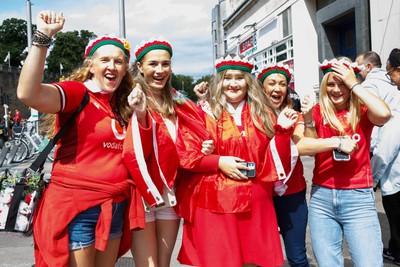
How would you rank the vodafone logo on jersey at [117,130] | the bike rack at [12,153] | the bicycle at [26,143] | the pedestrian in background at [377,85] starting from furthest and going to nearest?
the bicycle at [26,143] → the bike rack at [12,153] → the pedestrian in background at [377,85] → the vodafone logo on jersey at [117,130]

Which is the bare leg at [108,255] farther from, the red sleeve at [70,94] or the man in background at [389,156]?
the man in background at [389,156]

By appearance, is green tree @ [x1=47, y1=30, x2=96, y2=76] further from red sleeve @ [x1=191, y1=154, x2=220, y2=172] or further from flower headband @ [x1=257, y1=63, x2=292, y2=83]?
red sleeve @ [x1=191, y1=154, x2=220, y2=172]

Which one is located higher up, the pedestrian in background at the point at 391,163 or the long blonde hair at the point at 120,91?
the long blonde hair at the point at 120,91

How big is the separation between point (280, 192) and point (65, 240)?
1595mm

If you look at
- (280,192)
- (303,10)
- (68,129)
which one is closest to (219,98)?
(280,192)

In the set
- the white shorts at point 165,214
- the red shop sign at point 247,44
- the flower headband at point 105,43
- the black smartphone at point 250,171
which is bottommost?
the white shorts at point 165,214

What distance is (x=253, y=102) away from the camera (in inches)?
122

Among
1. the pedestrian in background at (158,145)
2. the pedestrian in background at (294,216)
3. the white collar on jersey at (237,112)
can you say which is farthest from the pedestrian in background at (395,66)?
the pedestrian in background at (158,145)

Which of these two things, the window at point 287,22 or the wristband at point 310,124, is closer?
the wristband at point 310,124

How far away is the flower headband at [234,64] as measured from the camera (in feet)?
10.1

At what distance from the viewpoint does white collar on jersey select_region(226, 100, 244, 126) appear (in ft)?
10.0

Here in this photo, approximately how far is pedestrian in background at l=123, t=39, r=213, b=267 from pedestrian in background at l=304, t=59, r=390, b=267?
0.87m

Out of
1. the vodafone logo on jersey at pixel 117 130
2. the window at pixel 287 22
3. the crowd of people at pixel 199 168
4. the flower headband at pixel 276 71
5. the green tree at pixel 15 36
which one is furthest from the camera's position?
the green tree at pixel 15 36

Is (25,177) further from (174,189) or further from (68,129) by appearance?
(174,189)
